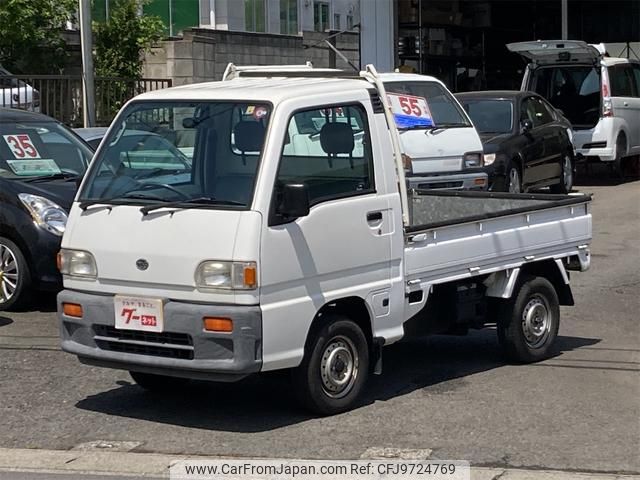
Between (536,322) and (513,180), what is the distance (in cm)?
758

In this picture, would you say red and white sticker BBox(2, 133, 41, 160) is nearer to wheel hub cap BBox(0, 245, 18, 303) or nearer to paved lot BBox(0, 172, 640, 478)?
wheel hub cap BBox(0, 245, 18, 303)

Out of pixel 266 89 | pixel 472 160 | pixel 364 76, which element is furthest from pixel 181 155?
pixel 472 160

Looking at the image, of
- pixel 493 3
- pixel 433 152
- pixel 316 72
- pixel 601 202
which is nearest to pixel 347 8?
pixel 493 3

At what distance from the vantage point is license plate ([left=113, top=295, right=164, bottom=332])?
6.46 m

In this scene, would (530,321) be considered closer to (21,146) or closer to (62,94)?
(21,146)

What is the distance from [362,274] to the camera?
274 inches

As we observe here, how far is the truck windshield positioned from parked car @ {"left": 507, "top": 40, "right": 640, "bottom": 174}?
1319 cm

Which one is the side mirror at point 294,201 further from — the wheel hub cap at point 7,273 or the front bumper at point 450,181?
the front bumper at point 450,181

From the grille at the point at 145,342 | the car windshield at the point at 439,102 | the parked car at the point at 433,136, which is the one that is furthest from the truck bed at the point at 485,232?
the car windshield at the point at 439,102

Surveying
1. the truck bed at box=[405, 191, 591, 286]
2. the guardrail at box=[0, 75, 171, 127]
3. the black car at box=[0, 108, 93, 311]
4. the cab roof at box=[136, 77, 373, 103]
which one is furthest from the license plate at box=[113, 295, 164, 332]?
the guardrail at box=[0, 75, 171, 127]

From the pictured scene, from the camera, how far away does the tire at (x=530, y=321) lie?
26.5ft

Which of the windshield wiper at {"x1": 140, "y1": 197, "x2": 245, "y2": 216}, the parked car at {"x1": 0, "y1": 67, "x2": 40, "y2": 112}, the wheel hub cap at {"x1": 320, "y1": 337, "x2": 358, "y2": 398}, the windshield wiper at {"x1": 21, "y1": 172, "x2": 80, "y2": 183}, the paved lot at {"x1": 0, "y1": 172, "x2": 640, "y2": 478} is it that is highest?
the parked car at {"x1": 0, "y1": 67, "x2": 40, "y2": 112}

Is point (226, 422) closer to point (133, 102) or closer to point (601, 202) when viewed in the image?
point (133, 102)

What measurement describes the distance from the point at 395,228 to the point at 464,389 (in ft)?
4.19
